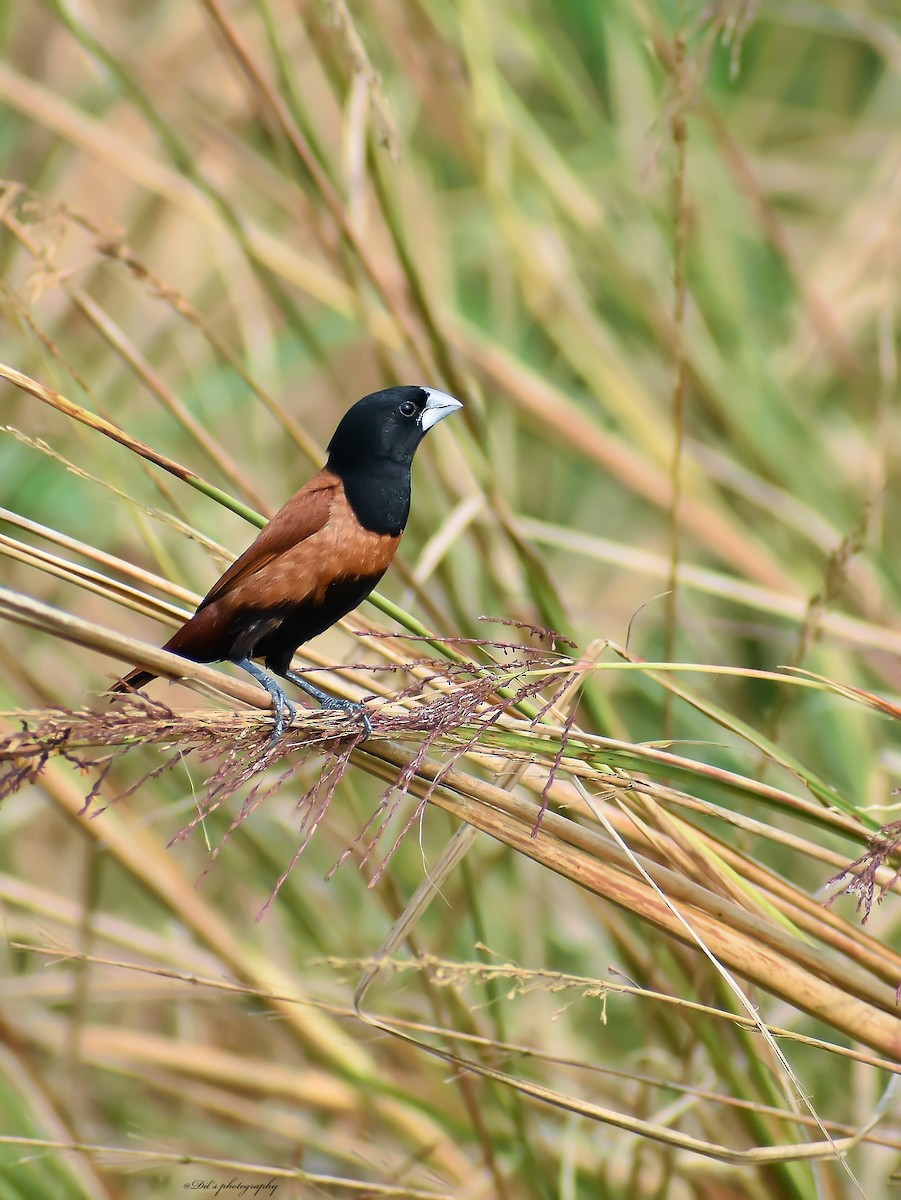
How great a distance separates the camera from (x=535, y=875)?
7.65 ft

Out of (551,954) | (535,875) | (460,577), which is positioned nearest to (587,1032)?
(551,954)

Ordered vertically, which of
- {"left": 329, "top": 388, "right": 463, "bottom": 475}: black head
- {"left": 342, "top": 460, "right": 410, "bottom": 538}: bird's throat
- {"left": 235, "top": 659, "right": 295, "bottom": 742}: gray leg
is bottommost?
{"left": 235, "top": 659, "right": 295, "bottom": 742}: gray leg

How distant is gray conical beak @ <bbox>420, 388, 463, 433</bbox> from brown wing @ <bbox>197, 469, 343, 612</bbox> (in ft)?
0.58

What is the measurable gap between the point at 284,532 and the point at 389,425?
0.92ft

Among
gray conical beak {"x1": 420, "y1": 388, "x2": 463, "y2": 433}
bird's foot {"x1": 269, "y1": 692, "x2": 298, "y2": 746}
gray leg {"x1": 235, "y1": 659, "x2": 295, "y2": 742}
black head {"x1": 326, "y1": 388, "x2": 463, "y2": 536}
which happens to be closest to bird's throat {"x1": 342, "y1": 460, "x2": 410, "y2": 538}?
black head {"x1": 326, "y1": 388, "x2": 463, "y2": 536}

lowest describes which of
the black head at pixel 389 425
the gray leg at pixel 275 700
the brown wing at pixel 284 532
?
the gray leg at pixel 275 700

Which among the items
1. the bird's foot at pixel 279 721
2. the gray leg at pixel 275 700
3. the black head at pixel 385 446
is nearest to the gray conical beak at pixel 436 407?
the black head at pixel 385 446

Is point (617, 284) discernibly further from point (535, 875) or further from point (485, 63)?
point (535, 875)

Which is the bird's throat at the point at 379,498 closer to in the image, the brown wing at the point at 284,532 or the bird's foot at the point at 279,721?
the brown wing at the point at 284,532

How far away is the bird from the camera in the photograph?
5.37 feet

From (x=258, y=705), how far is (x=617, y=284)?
68.0 inches

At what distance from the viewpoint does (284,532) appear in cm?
168

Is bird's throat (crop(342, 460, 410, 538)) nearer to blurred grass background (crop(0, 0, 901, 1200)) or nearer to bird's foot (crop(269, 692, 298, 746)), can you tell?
blurred grass background (crop(0, 0, 901, 1200))

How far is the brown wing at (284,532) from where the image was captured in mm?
1639
